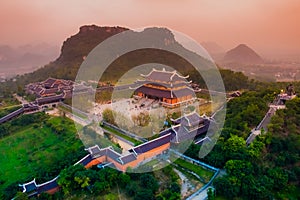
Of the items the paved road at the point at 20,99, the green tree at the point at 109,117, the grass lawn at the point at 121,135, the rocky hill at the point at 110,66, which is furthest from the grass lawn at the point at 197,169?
the paved road at the point at 20,99

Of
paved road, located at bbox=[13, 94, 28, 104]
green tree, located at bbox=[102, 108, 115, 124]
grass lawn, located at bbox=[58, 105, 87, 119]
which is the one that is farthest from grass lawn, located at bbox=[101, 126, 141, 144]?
paved road, located at bbox=[13, 94, 28, 104]

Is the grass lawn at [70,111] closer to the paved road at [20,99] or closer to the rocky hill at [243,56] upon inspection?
the paved road at [20,99]

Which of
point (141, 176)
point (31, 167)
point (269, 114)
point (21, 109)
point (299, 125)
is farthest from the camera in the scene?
point (21, 109)

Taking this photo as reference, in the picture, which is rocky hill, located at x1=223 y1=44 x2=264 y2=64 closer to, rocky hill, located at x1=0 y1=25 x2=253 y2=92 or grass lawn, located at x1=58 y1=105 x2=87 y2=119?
rocky hill, located at x1=0 y1=25 x2=253 y2=92

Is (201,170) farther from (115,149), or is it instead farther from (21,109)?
(21,109)

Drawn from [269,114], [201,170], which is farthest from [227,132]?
[269,114]

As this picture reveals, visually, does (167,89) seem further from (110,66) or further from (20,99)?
(110,66)

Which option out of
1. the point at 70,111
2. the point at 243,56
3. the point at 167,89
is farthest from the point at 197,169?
the point at 243,56
